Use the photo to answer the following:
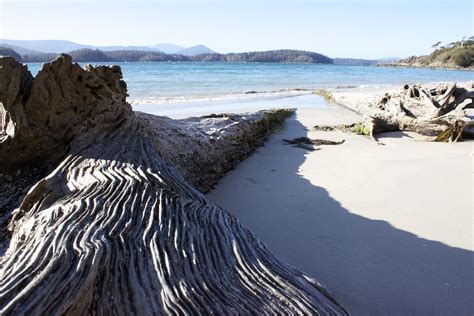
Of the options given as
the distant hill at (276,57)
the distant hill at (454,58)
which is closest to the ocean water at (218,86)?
the distant hill at (454,58)

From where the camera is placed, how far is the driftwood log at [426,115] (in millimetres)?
6625

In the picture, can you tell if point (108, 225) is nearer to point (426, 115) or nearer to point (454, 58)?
point (426, 115)

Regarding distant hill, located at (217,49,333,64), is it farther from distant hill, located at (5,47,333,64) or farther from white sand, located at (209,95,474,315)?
white sand, located at (209,95,474,315)

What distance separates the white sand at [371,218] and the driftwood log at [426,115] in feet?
2.52

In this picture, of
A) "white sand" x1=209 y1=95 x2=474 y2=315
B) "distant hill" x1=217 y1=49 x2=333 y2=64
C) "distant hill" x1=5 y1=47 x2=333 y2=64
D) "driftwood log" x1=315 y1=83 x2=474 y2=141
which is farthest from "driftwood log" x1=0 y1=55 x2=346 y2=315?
"distant hill" x1=217 y1=49 x2=333 y2=64

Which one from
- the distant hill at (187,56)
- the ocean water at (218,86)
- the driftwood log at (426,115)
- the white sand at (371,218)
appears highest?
the driftwood log at (426,115)

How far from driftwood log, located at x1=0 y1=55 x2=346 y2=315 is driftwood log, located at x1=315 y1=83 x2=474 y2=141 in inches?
184

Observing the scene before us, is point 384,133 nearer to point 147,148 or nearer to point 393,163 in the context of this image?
point 393,163

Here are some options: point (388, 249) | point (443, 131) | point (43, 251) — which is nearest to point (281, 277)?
point (43, 251)

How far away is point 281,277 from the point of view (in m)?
1.78

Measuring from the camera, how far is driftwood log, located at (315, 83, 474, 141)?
261 inches

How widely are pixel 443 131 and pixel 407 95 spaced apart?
193 centimetres

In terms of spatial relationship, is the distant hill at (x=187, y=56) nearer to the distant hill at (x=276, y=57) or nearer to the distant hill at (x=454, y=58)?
the distant hill at (x=276, y=57)

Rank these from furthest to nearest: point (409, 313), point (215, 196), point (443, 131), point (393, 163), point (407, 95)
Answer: point (407, 95) < point (443, 131) < point (393, 163) < point (215, 196) < point (409, 313)
